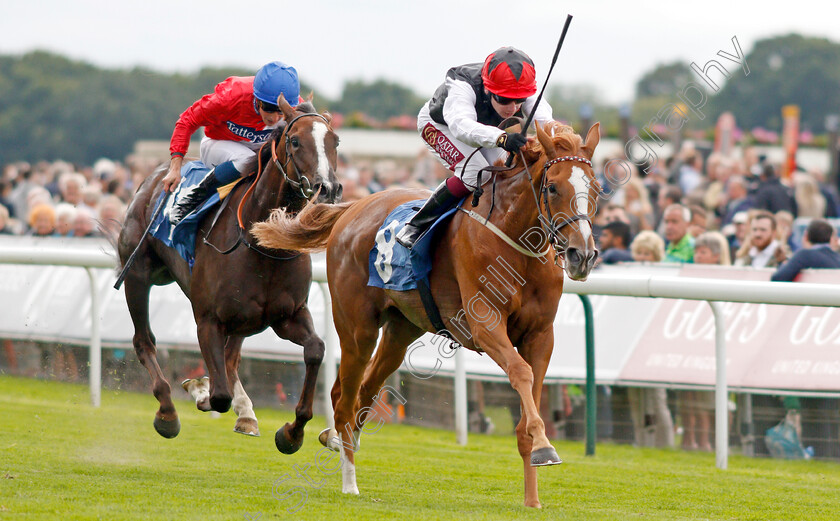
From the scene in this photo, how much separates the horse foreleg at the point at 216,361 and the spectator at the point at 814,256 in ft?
11.4

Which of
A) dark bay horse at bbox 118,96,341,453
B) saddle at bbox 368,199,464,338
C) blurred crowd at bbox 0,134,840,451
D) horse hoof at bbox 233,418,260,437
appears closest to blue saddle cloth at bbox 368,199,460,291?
saddle at bbox 368,199,464,338

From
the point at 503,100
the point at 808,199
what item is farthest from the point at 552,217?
the point at 808,199

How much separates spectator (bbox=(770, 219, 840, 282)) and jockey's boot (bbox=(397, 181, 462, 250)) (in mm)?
2864

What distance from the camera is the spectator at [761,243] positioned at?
26.8 ft

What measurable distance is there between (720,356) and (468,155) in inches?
76.6

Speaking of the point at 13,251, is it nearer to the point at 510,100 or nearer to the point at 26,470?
the point at 26,470

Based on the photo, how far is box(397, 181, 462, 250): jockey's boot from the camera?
5.15m

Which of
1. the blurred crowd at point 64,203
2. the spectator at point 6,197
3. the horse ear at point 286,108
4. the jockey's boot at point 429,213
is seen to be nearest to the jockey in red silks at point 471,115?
the jockey's boot at point 429,213

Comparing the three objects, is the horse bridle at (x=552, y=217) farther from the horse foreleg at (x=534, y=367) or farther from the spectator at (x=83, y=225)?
the spectator at (x=83, y=225)

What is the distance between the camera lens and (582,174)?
4.49m

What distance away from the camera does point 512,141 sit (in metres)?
4.61

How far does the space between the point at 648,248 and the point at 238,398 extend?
3631mm

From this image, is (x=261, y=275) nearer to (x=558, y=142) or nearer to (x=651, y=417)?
(x=558, y=142)

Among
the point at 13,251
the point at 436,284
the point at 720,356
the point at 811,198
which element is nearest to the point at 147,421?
the point at 13,251
